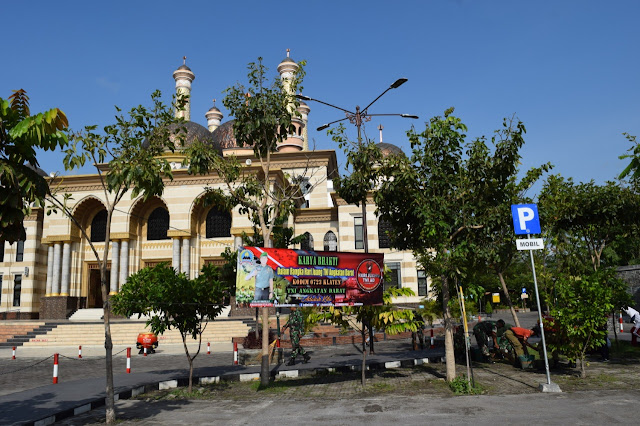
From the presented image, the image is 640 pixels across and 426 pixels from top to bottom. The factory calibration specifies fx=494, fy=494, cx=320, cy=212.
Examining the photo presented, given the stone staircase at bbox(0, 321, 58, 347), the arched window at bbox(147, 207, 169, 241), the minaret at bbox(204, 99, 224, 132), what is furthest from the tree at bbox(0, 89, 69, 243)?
the minaret at bbox(204, 99, 224, 132)

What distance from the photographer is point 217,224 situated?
37094 mm

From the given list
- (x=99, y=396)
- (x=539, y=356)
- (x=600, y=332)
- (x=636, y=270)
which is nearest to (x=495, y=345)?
(x=539, y=356)

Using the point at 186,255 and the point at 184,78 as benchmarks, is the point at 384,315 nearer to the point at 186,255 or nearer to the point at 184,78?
the point at 186,255

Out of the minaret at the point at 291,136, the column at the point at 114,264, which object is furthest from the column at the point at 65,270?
the minaret at the point at 291,136

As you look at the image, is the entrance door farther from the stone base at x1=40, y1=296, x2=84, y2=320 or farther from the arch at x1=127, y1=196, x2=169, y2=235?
the arch at x1=127, y1=196, x2=169, y2=235

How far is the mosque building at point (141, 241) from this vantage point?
36.0 metres

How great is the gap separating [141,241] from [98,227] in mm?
3829

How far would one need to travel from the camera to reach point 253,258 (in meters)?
11.7

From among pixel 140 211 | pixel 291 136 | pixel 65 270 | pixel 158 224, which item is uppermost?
pixel 291 136

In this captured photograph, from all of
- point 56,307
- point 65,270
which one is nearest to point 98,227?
point 65,270

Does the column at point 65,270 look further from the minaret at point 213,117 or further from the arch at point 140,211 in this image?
the minaret at point 213,117

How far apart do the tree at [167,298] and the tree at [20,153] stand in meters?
6.43

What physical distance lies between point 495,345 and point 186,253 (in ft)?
80.9

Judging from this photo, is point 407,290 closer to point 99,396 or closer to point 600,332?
point 600,332
